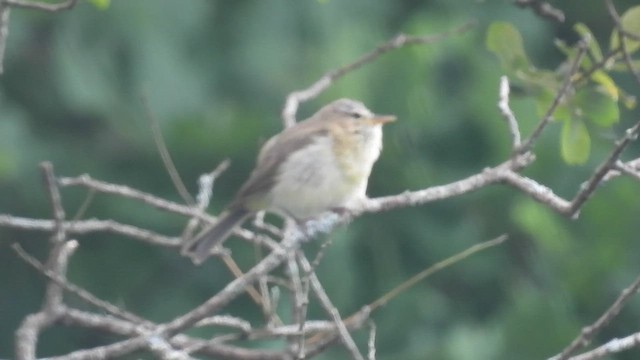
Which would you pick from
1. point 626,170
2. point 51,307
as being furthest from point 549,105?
point 51,307

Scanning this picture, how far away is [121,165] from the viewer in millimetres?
7184

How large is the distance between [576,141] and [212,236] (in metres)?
1.34

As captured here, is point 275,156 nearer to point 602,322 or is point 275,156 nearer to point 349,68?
point 349,68

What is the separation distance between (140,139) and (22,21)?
77 cm

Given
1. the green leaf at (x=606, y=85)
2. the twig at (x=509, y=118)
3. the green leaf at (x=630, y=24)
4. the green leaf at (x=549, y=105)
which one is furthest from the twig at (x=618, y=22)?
the twig at (x=509, y=118)

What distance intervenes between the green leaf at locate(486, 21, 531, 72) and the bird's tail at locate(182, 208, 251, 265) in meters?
0.99

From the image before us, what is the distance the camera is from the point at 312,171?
4762 mm

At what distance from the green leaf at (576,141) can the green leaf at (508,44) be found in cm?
16

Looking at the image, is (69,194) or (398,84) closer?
(398,84)

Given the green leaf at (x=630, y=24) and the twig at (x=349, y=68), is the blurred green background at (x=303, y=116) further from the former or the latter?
the green leaf at (x=630, y=24)

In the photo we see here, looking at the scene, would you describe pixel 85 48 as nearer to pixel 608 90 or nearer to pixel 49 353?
pixel 49 353

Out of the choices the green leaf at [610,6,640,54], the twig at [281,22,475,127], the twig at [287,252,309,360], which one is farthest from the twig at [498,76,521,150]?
the twig at [281,22,475,127]

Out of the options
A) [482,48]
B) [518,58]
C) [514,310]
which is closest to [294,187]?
[518,58]

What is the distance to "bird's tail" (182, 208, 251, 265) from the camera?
4270 mm
